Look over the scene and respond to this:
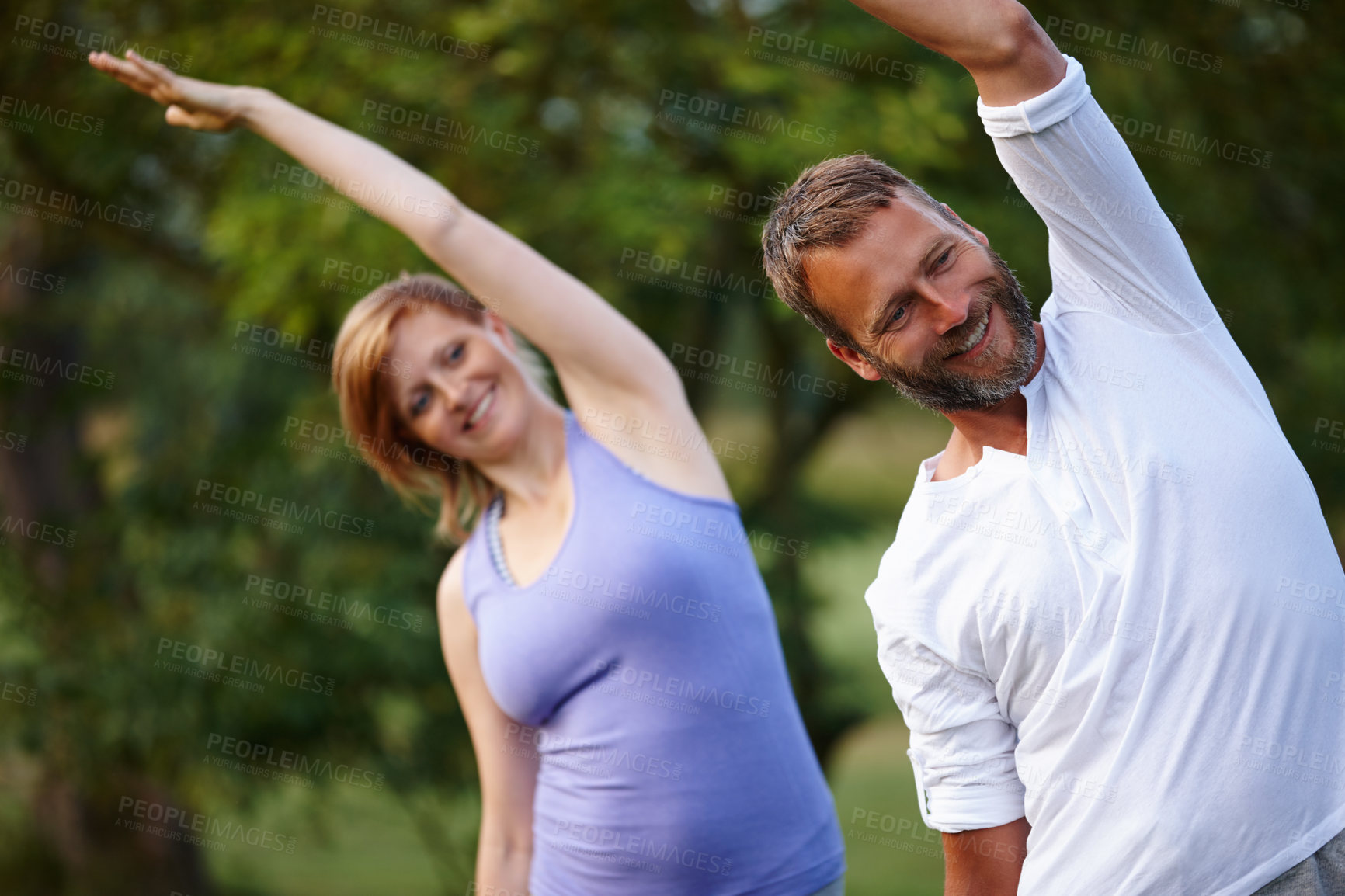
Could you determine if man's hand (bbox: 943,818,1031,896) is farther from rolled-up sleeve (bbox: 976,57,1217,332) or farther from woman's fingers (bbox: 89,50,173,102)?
woman's fingers (bbox: 89,50,173,102)

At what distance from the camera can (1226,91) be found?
469cm

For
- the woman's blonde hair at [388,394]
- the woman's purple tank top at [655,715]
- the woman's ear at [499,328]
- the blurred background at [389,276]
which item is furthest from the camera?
the blurred background at [389,276]

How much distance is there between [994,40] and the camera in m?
1.29

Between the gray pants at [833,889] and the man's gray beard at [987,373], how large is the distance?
1.04 metres

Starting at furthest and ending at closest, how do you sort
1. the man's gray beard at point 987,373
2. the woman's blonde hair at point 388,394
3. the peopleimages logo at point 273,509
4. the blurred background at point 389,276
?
the peopleimages logo at point 273,509, the blurred background at point 389,276, the woman's blonde hair at point 388,394, the man's gray beard at point 987,373

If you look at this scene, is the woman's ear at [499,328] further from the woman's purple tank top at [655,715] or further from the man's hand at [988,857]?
the man's hand at [988,857]

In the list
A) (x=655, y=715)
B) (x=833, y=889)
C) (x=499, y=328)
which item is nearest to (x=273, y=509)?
(x=499, y=328)

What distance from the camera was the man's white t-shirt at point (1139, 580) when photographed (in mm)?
1330

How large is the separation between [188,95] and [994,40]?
5.12ft

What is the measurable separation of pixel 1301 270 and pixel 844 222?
4.49m

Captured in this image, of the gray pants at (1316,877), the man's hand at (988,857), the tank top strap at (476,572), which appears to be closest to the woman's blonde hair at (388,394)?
the tank top strap at (476,572)

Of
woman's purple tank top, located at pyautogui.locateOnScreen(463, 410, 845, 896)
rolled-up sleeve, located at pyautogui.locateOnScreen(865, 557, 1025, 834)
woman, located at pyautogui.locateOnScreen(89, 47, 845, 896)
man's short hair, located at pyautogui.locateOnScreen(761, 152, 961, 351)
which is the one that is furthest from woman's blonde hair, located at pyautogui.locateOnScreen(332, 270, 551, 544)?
rolled-up sleeve, located at pyautogui.locateOnScreen(865, 557, 1025, 834)

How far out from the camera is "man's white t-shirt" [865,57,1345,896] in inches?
52.4

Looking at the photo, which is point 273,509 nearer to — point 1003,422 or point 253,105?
point 253,105
